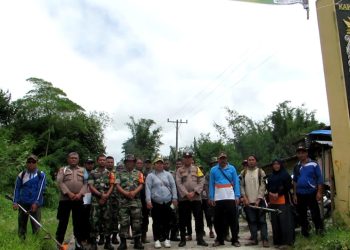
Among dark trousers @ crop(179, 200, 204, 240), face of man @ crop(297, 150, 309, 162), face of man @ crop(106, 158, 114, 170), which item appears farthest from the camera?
face of man @ crop(106, 158, 114, 170)

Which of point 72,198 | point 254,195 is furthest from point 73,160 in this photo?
point 254,195

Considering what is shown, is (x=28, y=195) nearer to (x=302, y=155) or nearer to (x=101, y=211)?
(x=101, y=211)

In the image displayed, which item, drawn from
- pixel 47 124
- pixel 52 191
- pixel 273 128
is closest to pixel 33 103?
pixel 47 124

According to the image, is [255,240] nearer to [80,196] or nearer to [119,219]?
[119,219]

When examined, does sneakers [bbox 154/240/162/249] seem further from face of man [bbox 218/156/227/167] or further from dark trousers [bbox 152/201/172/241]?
face of man [bbox 218/156/227/167]

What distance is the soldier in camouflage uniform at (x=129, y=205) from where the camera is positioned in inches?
318

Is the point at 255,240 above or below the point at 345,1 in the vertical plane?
below

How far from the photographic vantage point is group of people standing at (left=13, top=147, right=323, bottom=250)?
7.96 metres

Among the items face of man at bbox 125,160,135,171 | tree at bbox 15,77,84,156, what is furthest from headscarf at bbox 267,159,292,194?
tree at bbox 15,77,84,156

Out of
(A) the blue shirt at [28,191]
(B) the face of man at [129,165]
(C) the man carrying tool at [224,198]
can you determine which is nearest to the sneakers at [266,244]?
(C) the man carrying tool at [224,198]

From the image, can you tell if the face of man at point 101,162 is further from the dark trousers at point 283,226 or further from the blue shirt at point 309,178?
the blue shirt at point 309,178

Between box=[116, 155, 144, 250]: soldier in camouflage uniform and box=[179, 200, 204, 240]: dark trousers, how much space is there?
101cm

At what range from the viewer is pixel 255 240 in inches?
337

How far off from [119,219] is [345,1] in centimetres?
644
